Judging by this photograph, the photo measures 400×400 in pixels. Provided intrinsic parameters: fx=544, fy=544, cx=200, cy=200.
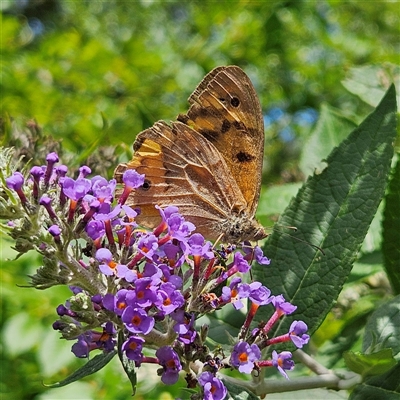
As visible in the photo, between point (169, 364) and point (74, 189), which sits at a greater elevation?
point (74, 189)

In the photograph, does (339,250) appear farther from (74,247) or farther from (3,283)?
(3,283)

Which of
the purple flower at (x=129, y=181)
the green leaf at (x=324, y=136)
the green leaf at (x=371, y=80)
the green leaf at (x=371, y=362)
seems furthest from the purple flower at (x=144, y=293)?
the green leaf at (x=371, y=80)

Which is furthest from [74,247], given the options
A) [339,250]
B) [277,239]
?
[339,250]

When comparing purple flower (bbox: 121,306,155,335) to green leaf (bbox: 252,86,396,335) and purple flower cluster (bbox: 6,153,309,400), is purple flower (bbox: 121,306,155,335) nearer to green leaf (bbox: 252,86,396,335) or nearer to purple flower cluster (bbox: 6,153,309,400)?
purple flower cluster (bbox: 6,153,309,400)

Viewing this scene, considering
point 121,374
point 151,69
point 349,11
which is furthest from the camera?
point 349,11

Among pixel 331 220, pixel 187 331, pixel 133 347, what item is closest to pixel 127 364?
pixel 133 347

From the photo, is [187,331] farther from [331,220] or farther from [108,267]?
[331,220]

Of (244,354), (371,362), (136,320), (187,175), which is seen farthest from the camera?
(187,175)
